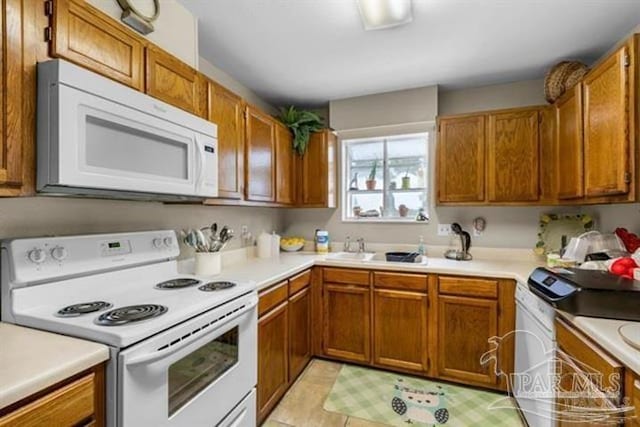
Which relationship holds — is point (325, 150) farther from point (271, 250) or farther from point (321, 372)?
point (321, 372)

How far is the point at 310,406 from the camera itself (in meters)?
2.00

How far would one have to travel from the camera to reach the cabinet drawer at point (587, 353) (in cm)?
99

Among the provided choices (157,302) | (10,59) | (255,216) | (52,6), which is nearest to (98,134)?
(10,59)

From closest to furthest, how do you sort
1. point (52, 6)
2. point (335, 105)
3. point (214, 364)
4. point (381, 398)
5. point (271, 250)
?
point (52, 6) < point (214, 364) < point (381, 398) < point (271, 250) < point (335, 105)

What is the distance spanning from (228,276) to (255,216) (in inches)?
41.5

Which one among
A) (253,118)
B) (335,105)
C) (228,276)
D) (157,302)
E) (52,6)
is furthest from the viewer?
(335,105)

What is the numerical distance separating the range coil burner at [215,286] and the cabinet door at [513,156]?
2.11m

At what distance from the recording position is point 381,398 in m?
2.08

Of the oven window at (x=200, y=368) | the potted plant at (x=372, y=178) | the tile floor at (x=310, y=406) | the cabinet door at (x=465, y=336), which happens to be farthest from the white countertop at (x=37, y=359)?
the potted plant at (x=372, y=178)

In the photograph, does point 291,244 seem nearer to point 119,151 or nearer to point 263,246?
point 263,246

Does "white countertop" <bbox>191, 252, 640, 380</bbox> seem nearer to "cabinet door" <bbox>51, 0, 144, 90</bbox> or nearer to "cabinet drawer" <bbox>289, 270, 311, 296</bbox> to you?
"cabinet drawer" <bbox>289, 270, 311, 296</bbox>

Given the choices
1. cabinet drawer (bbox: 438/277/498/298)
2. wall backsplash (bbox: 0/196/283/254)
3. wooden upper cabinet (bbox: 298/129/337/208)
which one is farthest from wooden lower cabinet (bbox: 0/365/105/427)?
wooden upper cabinet (bbox: 298/129/337/208)

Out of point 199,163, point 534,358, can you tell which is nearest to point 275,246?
point 199,163

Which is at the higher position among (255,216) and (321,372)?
(255,216)
